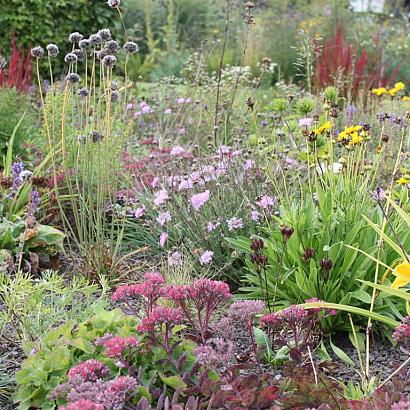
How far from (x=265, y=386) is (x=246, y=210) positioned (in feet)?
5.33

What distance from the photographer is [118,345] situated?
2.20 m

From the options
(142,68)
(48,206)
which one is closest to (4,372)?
(48,206)

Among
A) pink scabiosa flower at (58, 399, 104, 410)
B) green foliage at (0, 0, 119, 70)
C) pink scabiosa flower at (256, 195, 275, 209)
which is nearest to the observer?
pink scabiosa flower at (58, 399, 104, 410)

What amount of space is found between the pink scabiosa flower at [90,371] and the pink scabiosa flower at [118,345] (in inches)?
2.3

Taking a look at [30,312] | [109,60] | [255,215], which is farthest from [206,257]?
[109,60]

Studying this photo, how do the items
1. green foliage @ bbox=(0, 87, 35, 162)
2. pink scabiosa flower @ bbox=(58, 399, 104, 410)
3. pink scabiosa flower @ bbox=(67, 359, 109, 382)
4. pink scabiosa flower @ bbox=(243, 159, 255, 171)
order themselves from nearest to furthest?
A: pink scabiosa flower @ bbox=(58, 399, 104, 410)
pink scabiosa flower @ bbox=(67, 359, 109, 382)
pink scabiosa flower @ bbox=(243, 159, 255, 171)
green foliage @ bbox=(0, 87, 35, 162)

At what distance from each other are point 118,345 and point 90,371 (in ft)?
0.44

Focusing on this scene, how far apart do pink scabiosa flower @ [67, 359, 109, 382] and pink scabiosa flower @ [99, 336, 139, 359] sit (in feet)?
0.19

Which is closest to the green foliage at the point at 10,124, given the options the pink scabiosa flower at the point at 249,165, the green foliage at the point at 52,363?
the pink scabiosa flower at the point at 249,165

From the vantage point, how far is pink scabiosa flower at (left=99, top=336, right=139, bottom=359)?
2.18m

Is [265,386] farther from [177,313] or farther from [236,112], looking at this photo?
[236,112]

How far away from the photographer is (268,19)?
13273 mm

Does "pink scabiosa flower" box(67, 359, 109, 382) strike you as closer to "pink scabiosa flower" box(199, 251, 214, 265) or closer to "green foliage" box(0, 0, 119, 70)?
"pink scabiosa flower" box(199, 251, 214, 265)

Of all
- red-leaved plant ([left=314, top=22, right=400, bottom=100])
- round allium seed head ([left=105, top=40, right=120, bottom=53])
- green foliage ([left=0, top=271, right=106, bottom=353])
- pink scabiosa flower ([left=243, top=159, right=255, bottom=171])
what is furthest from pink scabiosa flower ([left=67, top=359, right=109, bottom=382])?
red-leaved plant ([left=314, top=22, right=400, bottom=100])
